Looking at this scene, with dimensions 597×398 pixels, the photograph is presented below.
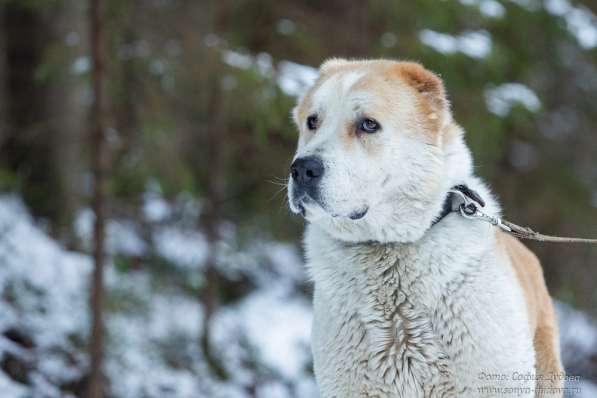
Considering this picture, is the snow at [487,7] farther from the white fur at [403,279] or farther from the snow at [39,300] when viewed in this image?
the white fur at [403,279]

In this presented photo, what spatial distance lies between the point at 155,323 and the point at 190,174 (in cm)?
193

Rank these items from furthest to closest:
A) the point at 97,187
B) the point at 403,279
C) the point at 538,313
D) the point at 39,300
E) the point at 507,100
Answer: the point at 507,100 → the point at 39,300 → the point at 97,187 → the point at 538,313 → the point at 403,279

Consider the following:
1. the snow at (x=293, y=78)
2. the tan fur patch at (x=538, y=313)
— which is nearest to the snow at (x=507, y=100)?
the snow at (x=293, y=78)

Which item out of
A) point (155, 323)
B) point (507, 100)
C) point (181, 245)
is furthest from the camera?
point (181, 245)

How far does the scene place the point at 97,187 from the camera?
616cm

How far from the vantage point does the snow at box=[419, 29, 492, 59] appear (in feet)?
29.5

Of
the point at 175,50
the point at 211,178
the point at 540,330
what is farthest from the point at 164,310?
the point at 540,330

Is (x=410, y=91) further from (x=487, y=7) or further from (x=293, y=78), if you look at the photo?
(x=487, y=7)

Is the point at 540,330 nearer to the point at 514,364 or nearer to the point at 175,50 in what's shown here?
the point at 514,364

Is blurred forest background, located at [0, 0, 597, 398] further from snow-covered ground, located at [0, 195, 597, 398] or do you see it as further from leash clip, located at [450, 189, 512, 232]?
leash clip, located at [450, 189, 512, 232]

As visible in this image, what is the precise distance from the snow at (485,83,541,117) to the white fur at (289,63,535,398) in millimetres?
6119

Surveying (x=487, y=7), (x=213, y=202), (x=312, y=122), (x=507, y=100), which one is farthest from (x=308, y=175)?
(x=507, y=100)

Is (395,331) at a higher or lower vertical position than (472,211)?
lower

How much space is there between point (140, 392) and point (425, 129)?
5031 mm
